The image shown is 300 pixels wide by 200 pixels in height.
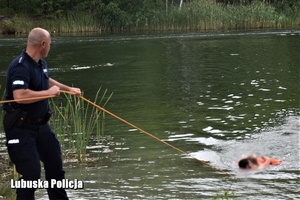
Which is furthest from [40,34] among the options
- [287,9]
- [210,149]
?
[287,9]

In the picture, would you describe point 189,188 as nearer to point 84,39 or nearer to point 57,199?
point 57,199

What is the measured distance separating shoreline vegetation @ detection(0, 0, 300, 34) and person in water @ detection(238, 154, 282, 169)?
1311 inches

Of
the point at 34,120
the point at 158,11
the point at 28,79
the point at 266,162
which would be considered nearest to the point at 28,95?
the point at 28,79

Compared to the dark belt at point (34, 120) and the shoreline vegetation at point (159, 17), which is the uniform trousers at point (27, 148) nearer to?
the dark belt at point (34, 120)

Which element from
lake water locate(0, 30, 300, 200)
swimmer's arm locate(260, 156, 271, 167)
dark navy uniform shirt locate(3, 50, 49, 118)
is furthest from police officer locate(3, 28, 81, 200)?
swimmer's arm locate(260, 156, 271, 167)

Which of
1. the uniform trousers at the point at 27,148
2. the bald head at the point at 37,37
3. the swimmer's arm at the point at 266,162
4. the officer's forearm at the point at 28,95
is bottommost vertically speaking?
the swimmer's arm at the point at 266,162

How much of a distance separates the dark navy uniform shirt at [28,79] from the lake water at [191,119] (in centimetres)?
202

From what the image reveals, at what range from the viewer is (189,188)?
299 inches

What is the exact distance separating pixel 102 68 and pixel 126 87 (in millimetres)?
5865

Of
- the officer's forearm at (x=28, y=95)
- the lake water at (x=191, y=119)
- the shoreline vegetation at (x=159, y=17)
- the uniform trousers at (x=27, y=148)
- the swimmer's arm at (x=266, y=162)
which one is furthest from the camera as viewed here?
the shoreline vegetation at (x=159, y=17)

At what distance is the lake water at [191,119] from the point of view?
786 cm

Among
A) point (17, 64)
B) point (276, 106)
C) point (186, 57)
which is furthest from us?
point (186, 57)

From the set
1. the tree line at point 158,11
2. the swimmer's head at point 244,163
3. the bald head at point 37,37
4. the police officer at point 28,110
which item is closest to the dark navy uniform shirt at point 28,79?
the police officer at point 28,110

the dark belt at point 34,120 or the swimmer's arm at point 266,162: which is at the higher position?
the dark belt at point 34,120
